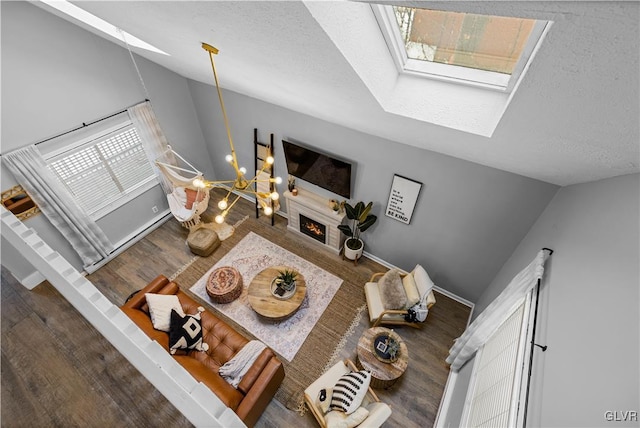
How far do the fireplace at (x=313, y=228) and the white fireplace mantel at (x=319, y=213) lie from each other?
6 cm

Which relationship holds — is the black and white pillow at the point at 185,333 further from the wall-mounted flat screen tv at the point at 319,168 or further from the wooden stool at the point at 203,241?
the wall-mounted flat screen tv at the point at 319,168

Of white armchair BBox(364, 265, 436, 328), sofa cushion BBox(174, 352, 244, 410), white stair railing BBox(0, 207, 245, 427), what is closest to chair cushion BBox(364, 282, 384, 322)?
white armchair BBox(364, 265, 436, 328)

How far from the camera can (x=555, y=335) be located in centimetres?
191

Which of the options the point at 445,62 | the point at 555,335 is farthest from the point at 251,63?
the point at 555,335

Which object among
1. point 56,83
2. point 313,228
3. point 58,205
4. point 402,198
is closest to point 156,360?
point 402,198

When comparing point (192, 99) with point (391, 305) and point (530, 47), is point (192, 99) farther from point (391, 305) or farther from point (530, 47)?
point (530, 47)

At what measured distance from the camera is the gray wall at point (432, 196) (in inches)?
136

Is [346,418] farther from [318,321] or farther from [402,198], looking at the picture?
[402,198]

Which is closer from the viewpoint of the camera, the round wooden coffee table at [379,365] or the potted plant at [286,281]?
the round wooden coffee table at [379,365]

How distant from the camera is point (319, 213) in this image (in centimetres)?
498

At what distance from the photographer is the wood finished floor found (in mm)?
1855

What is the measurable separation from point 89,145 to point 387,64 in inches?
183

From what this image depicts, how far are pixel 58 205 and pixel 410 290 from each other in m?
5.22

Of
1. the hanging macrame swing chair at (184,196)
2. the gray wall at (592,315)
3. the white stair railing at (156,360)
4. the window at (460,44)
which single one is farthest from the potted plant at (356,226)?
the white stair railing at (156,360)
